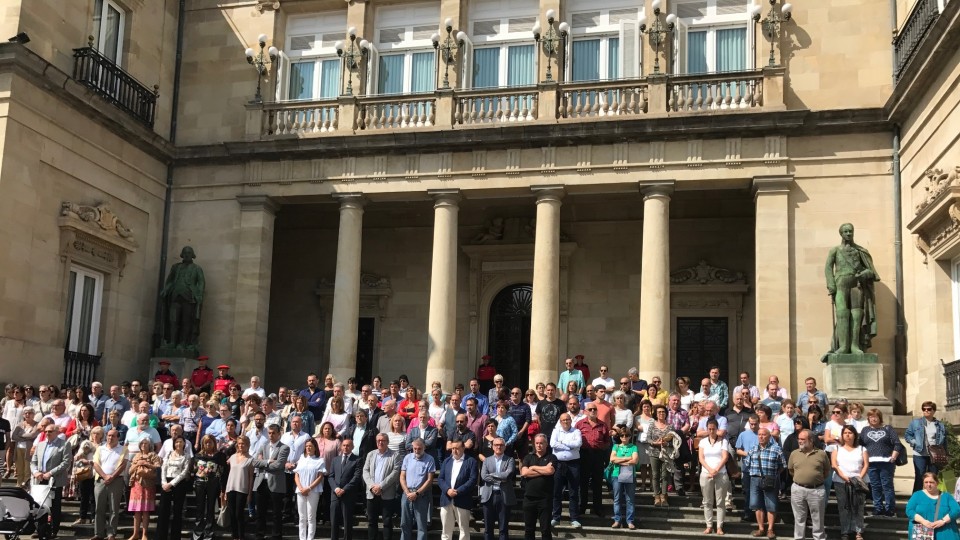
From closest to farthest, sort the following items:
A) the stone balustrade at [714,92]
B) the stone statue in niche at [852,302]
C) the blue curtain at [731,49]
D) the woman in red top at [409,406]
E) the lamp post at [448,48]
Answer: the woman in red top at [409,406] → the stone statue in niche at [852,302] → the stone balustrade at [714,92] → the blue curtain at [731,49] → the lamp post at [448,48]

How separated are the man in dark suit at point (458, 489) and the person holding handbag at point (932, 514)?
531cm

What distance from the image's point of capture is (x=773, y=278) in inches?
749

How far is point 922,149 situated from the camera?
17.3 m

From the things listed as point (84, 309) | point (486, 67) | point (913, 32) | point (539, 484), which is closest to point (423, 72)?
point (486, 67)

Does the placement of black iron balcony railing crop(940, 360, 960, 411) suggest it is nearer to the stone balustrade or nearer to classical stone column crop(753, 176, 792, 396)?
classical stone column crop(753, 176, 792, 396)

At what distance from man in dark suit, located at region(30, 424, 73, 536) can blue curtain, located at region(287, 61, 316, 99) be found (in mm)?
10738

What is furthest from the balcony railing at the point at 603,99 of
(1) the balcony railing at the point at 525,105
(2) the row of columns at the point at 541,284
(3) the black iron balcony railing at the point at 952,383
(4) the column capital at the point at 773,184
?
(3) the black iron balcony railing at the point at 952,383

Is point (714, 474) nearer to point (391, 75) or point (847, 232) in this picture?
point (847, 232)

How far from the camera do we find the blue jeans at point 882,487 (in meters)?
13.5

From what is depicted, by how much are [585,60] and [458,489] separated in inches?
459

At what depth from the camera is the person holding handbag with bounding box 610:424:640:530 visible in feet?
43.8

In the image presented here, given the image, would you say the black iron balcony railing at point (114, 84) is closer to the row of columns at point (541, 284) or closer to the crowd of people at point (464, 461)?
the row of columns at point (541, 284)

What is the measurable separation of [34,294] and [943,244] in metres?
15.8

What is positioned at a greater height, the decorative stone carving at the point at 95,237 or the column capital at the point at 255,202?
the column capital at the point at 255,202
